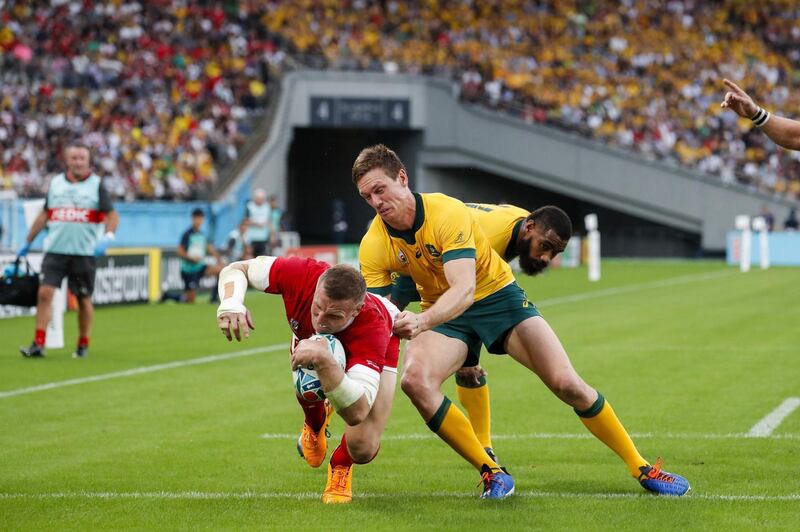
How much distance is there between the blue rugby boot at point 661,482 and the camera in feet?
24.1

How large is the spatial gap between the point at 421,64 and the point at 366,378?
4193 centimetres

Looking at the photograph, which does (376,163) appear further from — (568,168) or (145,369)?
(568,168)

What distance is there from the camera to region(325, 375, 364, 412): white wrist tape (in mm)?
6602

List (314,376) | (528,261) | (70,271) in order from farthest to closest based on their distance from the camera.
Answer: (70,271) < (528,261) < (314,376)

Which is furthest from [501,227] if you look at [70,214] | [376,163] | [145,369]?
[70,214]

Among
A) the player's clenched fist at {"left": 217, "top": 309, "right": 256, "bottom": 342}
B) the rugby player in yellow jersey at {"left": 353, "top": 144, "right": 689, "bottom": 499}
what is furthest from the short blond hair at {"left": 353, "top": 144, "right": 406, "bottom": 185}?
the player's clenched fist at {"left": 217, "top": 309, "right": 256, "bottom": 342}

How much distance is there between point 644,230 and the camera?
52.2 m

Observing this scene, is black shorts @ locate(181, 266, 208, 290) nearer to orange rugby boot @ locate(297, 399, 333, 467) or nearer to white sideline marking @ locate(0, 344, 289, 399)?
white sideline marking @ locate(0, 344, 289, 399)

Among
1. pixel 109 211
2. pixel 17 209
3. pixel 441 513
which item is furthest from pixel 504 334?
pixel 17 209

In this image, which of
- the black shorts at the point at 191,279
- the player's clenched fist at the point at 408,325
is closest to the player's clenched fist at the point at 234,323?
the player's clenched fist at the point at 408,325

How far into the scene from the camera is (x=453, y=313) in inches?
272

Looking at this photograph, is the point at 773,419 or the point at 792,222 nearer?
the point at 773,419

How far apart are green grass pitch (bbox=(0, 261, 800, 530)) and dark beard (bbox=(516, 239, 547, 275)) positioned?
127 centimetres

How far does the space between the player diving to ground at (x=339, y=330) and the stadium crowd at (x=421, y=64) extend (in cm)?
2993
